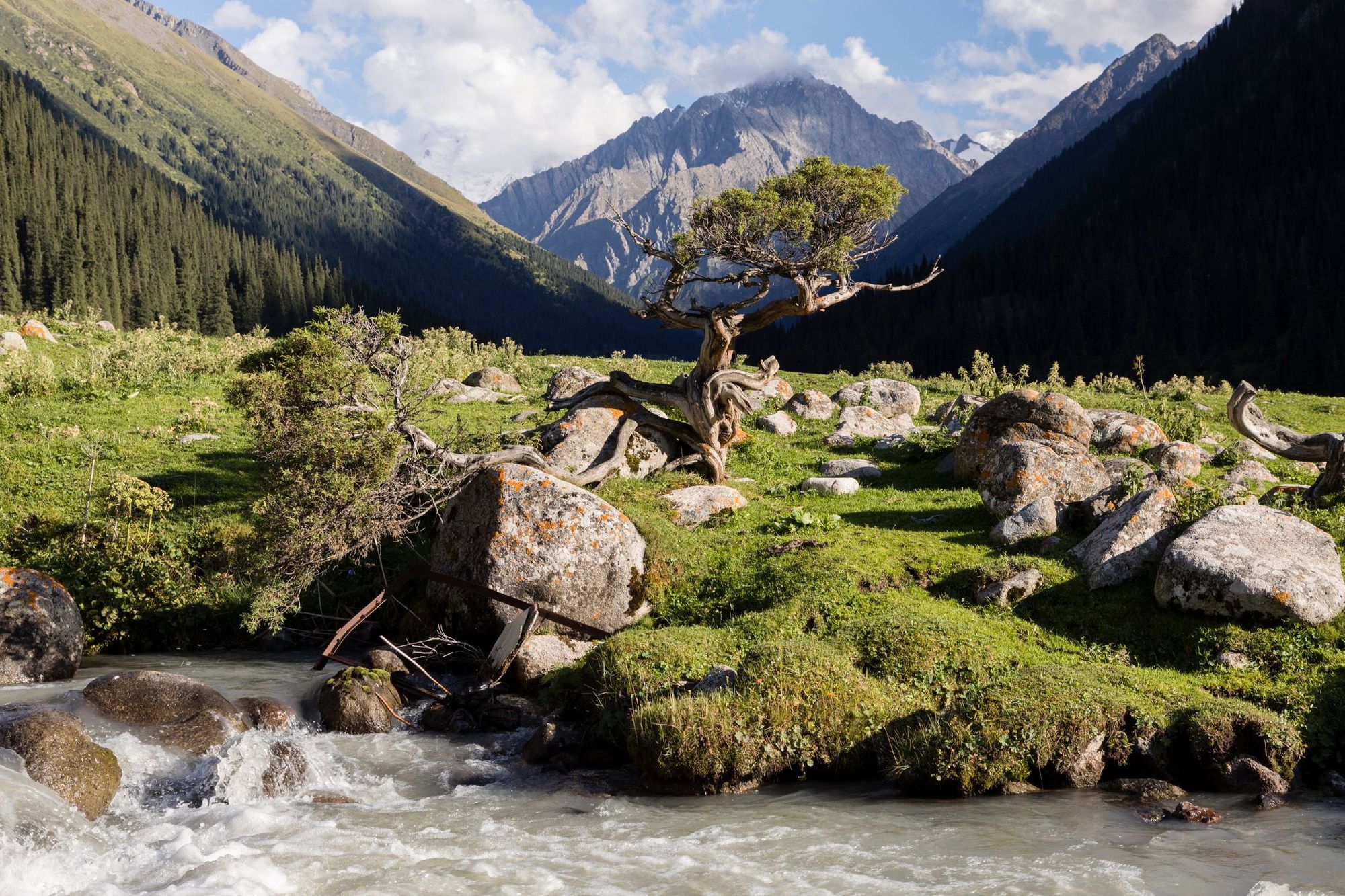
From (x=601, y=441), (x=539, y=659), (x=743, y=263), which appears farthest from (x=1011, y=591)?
(x=743, y=263)

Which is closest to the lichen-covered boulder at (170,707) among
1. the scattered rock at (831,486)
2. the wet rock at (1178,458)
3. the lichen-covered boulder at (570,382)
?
the scattered rock at (831,486)

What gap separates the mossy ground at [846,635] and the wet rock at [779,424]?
9.95 ft

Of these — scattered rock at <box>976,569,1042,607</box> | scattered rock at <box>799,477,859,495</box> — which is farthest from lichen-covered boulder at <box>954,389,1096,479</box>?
scattered rock at <box>976,569,1042,607</box>

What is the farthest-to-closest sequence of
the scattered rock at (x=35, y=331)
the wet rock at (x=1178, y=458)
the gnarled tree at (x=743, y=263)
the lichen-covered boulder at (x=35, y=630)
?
the scattered rock at (x=35, y=331), the gnarled tree at (x=743, y=263), the wet rock at (x=1178, y=458), the lichen-covered boulder at (x=35, y=630)

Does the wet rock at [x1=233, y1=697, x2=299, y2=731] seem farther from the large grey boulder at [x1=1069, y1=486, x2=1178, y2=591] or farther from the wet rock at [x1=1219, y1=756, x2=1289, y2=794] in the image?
the large grey boulder at [x1=1069, y1=486, x2=1178, y2=591]

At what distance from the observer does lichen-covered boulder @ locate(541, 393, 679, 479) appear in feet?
76.3

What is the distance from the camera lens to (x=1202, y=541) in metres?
15.6

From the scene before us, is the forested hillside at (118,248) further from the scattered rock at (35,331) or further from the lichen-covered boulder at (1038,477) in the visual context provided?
the lichen-covered boulder at (1038,477)

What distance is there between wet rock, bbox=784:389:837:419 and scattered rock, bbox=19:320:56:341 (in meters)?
35.1

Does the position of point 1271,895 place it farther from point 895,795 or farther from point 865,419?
point 865,419

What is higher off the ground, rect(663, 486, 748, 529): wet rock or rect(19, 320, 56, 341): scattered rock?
rect(19, 320, 56, 341): scattered rock

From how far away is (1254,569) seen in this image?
14758mm

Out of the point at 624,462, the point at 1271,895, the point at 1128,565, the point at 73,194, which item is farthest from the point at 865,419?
the point at 73,194

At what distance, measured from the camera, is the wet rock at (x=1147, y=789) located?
37.0 ft
